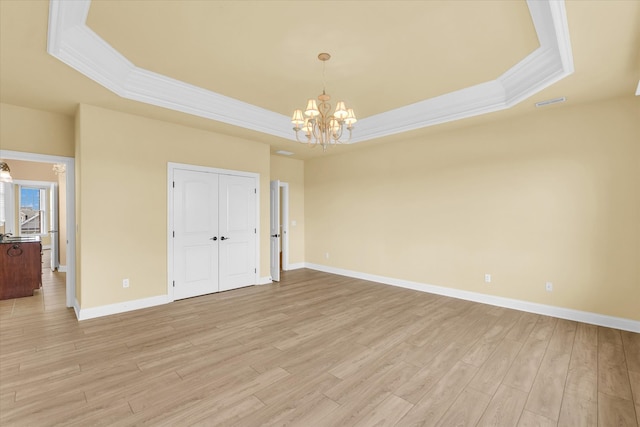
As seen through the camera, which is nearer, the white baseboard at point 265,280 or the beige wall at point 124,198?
the beige wall at point 124,198

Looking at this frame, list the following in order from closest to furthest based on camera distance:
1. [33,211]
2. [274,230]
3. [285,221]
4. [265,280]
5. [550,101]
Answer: [550,101], [265,280], [274,230], [285,221], [33,211]

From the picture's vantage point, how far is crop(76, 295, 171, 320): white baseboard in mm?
3960

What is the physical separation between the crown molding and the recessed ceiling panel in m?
0.14

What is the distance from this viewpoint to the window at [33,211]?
30.9 ft

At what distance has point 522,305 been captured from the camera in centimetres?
436

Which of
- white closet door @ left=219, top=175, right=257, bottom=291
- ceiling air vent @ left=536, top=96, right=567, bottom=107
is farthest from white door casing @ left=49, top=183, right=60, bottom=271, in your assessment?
ceiling air vent @ left=536, top=96, right=567, bottom=107

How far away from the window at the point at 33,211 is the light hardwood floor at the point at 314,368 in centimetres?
690

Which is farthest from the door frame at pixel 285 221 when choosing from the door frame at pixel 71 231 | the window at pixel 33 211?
the window at pixel 33 211

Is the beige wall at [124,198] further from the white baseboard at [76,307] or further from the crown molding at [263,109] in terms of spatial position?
the crown molding at [263,109]

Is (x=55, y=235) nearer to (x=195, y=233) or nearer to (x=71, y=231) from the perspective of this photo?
(x=71, y=231)

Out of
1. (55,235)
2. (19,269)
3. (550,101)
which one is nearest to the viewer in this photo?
(550,101)

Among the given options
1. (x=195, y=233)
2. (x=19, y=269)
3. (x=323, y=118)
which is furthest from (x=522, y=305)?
(x=19, y=269)

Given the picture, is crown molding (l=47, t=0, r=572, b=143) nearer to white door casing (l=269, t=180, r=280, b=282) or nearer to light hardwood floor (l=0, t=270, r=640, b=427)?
white door casing (l=269, t=180, r=280, b=282)

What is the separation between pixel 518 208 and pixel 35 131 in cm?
714
